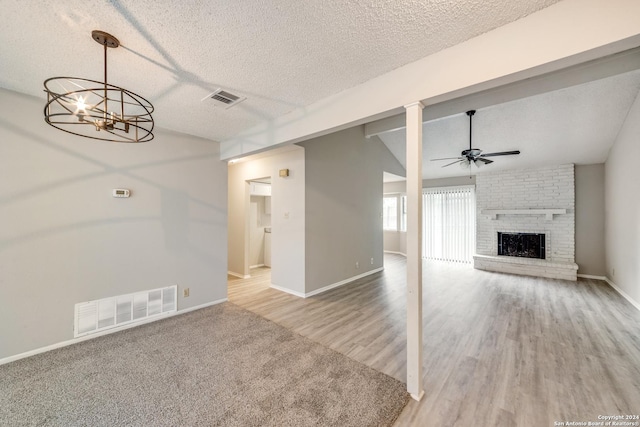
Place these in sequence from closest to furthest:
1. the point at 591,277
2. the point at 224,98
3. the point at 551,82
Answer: the point at 224,98 < the point at 551,82 < the point at 591,277

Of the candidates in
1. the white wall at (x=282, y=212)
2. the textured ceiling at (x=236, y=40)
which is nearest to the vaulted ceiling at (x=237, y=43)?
the textured ceiling at (x=236, y=40)

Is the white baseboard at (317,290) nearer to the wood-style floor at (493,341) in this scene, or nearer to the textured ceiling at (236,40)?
the wood-style floor at (493,341)

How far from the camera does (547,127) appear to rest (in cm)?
454

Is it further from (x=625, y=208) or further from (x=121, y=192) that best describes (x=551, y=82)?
Result: (x=121, y=192)

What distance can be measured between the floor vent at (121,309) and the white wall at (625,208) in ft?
22.2

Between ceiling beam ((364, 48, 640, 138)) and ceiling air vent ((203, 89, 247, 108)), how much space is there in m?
1.86

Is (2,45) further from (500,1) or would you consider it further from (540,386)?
(540,386)

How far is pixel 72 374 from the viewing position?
2.18 metres

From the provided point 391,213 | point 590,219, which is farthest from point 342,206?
point 590,219

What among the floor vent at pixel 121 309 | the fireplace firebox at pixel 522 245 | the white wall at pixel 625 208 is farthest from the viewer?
the fireplace firebox at pixel 522 245

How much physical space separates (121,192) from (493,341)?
4695 millimetres

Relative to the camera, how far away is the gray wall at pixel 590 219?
5398 millimetres

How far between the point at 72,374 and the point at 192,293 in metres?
1.50

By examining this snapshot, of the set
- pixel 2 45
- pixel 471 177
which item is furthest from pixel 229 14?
pixel 471 177
